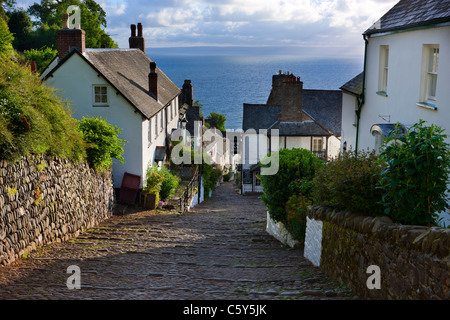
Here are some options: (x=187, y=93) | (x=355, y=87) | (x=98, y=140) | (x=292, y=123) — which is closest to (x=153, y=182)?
→ (x=98, y=140)

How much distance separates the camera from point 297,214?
506 inches

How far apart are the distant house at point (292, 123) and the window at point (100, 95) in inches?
578

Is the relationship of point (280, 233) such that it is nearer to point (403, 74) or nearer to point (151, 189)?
point (403, 74)

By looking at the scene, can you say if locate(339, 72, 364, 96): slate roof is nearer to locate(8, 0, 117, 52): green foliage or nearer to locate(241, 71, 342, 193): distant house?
locate(241, 71, 342, 193): distant house

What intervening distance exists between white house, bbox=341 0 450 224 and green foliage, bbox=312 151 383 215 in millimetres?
1851

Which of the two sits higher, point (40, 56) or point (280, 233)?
point (40, 56)

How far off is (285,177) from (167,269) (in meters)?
5.49

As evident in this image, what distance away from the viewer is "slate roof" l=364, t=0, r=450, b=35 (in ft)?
39.4

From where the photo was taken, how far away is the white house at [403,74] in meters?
11.8

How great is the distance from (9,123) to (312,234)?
23.2 feet
